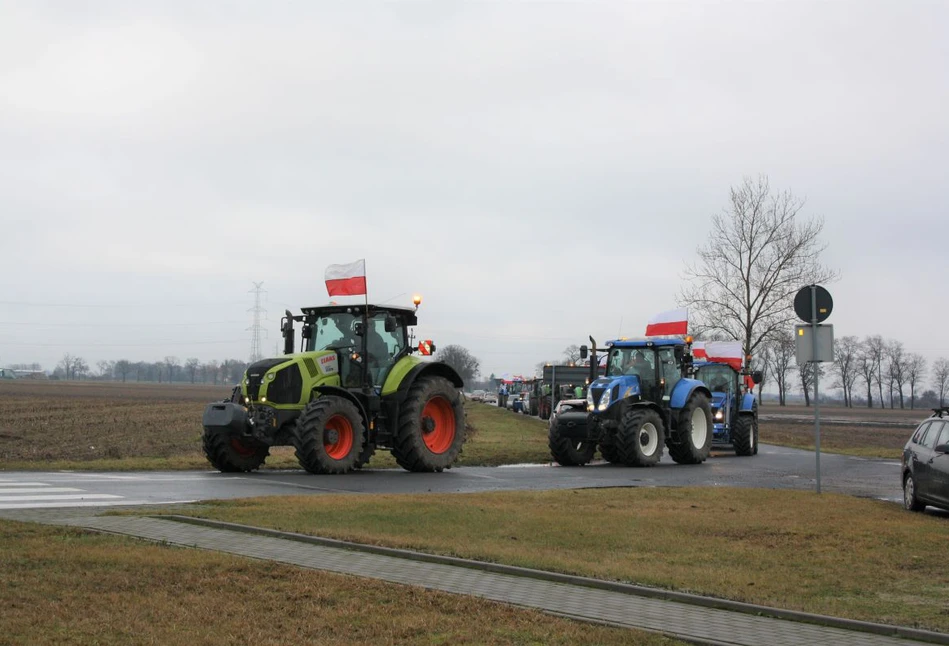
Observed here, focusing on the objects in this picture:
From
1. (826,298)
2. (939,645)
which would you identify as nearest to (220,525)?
(939,645)

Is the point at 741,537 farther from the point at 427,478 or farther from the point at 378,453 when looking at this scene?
the point at 378,453

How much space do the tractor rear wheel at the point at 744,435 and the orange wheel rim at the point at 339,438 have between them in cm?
1419

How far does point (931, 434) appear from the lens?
15039mm

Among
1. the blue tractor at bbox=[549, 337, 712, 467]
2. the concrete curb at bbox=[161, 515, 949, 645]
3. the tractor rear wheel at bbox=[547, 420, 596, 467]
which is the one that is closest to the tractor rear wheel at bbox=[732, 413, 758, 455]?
the blue tractor at bbox=[549, 337, 712, 467]

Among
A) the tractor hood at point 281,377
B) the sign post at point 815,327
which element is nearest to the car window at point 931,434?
the sign post at point 815,327

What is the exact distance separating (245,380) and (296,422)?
1382 mm

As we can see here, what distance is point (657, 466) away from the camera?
77.7 feet

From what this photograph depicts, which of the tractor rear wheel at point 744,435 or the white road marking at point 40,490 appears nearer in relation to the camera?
the white road marking at point 40,490

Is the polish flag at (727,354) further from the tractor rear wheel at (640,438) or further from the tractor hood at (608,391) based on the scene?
the tractor rear wheel at (640,438)

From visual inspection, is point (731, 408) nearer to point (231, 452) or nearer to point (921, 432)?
point (921, 432)

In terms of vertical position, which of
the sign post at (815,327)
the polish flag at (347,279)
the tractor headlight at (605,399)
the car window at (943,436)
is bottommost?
the car window at (943,436)

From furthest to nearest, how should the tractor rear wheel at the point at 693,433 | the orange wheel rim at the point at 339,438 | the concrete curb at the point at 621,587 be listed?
the tractor rear wheel at the point at 693,433, the orange wheel rim at the point at 339,438, the concrete curb at the point at 621,587

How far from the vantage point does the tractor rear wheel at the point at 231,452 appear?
1873 centimetres

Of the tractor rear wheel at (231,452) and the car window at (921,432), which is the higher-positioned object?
the car window at (921,432)
